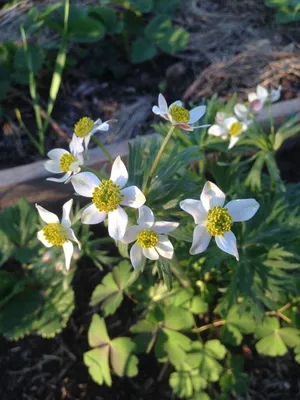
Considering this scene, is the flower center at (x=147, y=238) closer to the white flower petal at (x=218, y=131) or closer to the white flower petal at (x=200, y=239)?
the white flower petal at (x=200, y=239)

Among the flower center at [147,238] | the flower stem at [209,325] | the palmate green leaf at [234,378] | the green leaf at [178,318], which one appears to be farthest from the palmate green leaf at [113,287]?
the flower center at [147,238]

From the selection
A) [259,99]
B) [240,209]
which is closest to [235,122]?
[259,99]

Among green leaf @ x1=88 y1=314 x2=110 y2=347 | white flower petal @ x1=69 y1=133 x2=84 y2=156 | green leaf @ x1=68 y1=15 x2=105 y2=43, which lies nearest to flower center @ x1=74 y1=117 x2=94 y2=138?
white flower petal @ x1=69 y1=133 x2=84 y2=156

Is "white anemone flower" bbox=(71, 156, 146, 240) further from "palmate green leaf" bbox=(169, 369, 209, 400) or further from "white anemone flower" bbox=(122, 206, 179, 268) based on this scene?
"palmate green leaf" bbox=(169, 369, 209, 400)

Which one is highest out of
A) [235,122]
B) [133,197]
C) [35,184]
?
[133,197]

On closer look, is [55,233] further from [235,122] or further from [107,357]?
[235,122]

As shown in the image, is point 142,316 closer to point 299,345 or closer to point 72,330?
point 72,330

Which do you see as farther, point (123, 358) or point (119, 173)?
point (123, 358)

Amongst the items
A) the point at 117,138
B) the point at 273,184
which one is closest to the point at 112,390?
the point at 273,184
